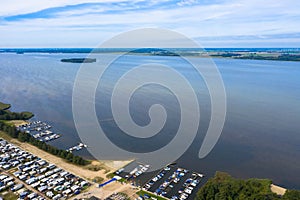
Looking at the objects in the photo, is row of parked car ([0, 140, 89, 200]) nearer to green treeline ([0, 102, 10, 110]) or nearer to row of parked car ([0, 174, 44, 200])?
row of parked car ([0, 174, 44, 200])

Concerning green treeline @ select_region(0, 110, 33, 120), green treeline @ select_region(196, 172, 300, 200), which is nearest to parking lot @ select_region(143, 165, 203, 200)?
green treeline @ select_region(196, 172, 300, 200)

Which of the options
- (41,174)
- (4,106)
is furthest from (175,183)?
(4,106)

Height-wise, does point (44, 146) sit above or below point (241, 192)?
below

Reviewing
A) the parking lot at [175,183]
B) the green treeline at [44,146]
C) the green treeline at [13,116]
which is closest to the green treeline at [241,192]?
the parking lot at [175,183]

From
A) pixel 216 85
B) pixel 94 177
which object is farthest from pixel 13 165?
pixel 216 85

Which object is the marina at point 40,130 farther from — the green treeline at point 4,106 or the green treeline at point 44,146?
the green treeline at point 4,106

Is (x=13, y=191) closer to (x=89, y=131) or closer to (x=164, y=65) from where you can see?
(x=89, y=131)

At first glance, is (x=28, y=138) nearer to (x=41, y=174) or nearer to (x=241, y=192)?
(x=41, y=174)
